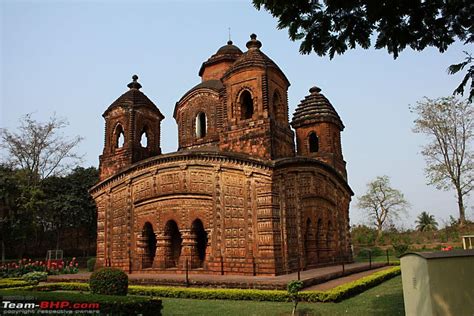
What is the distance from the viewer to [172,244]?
51.2ft

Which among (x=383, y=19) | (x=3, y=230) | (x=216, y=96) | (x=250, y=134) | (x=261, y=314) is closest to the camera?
(x=383, y=19)

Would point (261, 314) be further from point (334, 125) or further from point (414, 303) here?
point (334, 125)

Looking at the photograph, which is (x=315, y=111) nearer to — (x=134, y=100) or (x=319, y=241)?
(x=319, y=241)

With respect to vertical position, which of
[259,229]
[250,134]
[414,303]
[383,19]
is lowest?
[414,303]

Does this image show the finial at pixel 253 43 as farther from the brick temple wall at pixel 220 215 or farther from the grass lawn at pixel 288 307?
the grass lawn at pixel 288 307

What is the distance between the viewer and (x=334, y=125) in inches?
797

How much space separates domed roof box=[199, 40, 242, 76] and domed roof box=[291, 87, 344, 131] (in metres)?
4.17

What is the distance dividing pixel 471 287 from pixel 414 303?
81cm

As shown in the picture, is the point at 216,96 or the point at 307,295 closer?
the point at 307,295

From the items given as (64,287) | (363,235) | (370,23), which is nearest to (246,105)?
(64,287)

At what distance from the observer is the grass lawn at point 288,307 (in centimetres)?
817

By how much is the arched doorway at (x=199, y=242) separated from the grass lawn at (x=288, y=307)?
4.08 meters

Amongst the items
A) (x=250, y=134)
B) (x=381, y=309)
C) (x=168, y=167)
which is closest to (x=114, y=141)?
(x=168, y=167)
